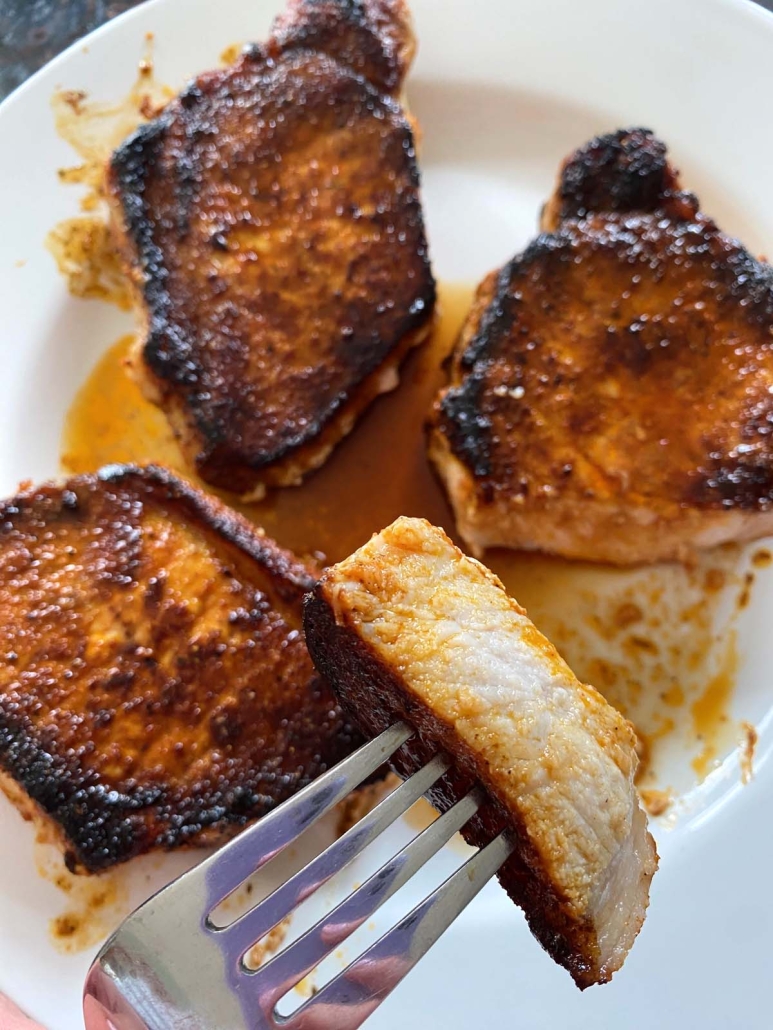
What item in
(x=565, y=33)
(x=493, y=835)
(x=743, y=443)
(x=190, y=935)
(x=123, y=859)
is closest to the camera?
(x=190, y=935)

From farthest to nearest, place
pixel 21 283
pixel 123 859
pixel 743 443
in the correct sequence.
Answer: pixel 21 283, pixel 743 443, pixel 123 859

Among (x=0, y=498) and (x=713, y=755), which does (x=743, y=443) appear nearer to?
(x=713, y=755)

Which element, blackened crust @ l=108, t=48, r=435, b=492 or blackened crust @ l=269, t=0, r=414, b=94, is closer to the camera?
blackened crust @ l=108, t=48, r=435, b=492

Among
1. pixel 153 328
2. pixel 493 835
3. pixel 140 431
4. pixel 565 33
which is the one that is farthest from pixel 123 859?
pixel 565 33

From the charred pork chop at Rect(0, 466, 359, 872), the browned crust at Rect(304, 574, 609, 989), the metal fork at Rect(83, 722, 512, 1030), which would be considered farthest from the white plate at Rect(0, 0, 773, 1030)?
the metal fork at Rect(83, 722, 512, 1030)

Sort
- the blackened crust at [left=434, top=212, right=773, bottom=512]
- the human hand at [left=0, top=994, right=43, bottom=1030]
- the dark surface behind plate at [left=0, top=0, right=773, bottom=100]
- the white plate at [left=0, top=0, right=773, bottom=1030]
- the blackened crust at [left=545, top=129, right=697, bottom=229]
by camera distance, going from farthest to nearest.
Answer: the dark surface behind plate at [left=0, top=0, right=773, bottom=100] < the blackened crust at [left=545, top=129, right=697, bottom=229] < the blackened crust at [left=434, top=212, right=773, bottom=512] < the white plate at [left=0, top=0, right=773, bottom=1030] < the human hand at [left=0, top=994, right=43, bottom=1030]

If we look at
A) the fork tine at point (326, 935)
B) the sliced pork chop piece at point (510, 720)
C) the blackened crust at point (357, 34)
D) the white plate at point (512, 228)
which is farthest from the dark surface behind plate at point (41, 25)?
the fork tine at point (326, 935)

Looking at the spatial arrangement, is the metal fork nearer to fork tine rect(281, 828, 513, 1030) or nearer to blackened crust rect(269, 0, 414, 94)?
fork tine rect(281, 828, 513, 1030)

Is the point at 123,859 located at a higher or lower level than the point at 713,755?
higher

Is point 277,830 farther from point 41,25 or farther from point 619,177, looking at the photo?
point 41,25
